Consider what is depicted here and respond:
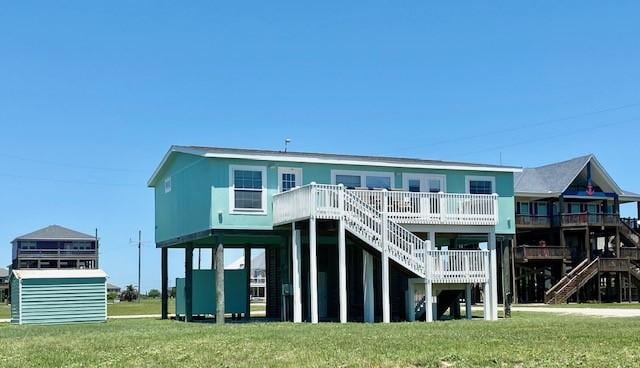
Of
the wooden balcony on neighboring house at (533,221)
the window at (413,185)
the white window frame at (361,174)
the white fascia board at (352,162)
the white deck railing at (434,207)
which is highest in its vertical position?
the white fascia board at (352,162)

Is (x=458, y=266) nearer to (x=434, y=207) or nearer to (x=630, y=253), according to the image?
(x=434, y=207)

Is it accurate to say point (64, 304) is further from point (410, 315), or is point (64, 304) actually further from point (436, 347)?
point (436, 347)

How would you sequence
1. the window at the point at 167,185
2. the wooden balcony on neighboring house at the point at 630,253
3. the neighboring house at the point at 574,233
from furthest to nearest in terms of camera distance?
the wooden balcony on neighboring house at the point at 630,253, the neighboring house at the point at 574,233, the window at the point at 167,185

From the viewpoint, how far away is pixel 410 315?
2642 centimetres

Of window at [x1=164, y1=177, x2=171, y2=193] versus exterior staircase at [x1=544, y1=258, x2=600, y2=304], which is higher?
window at [x1=164, y1=177, x2=171, y2=193]

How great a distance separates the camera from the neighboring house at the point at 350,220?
85.3 ft

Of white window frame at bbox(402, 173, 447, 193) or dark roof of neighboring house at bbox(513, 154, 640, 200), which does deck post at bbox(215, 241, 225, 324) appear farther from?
dark roof of neighboring house at bbox(513, 154, 640, 200)

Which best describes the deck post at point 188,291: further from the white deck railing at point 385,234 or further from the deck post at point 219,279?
the white deck railing at point 385,234

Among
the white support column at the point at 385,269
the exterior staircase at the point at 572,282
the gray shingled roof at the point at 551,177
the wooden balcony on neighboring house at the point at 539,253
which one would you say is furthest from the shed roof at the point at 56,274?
the gray shingled roof at the point at 551,177

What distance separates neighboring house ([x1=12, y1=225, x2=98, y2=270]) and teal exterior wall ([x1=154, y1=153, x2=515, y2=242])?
48.6 meters

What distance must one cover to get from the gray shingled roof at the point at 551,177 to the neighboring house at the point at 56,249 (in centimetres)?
4396

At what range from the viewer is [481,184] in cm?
3209

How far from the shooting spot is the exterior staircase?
159 ft

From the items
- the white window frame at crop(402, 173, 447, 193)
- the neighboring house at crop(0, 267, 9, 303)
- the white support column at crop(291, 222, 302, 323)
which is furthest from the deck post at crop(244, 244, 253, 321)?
the neighboring house at crop(0, 267, 9, 303)
